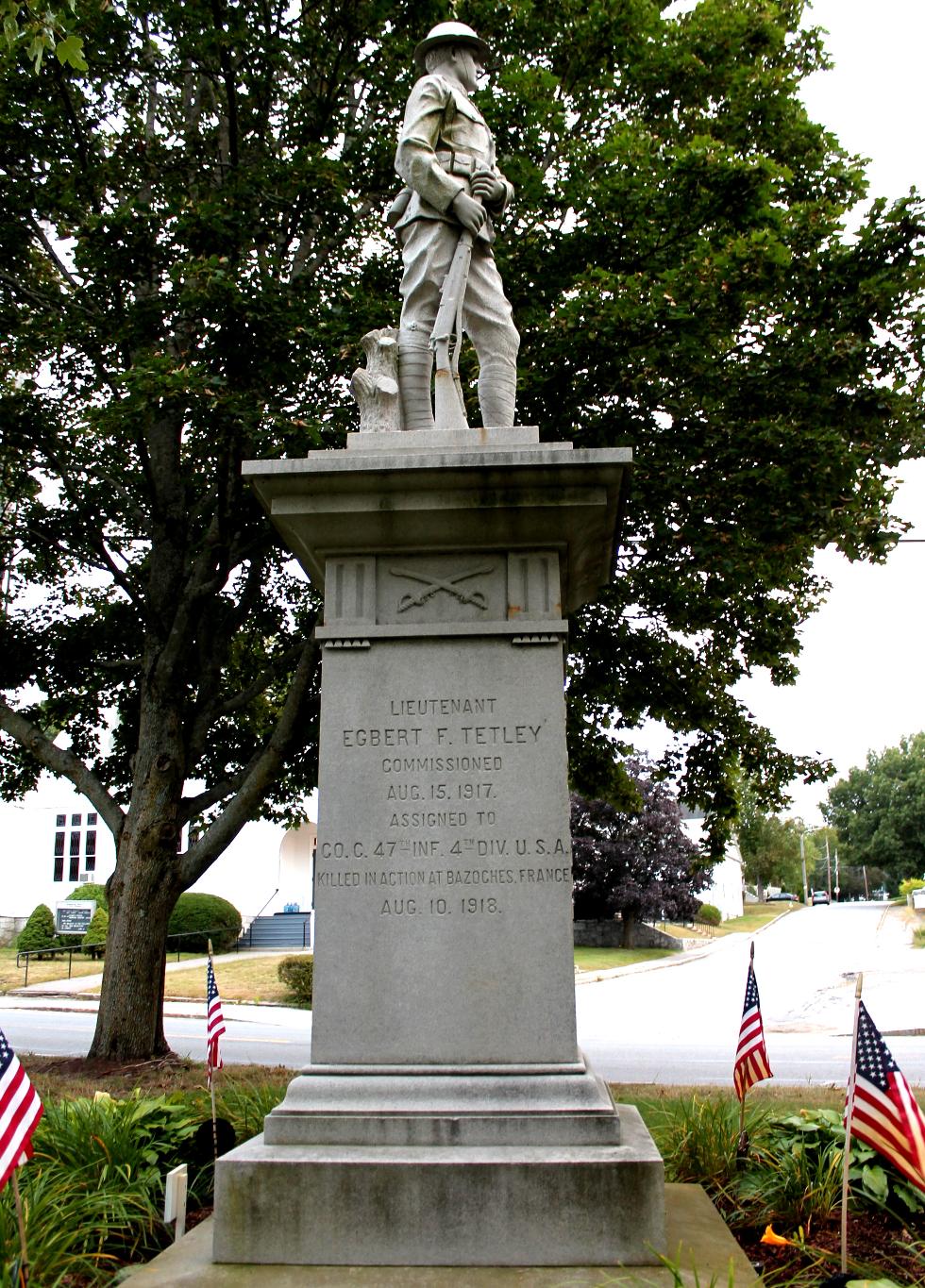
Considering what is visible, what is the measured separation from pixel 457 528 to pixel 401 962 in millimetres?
2066

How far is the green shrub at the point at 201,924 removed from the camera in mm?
37719

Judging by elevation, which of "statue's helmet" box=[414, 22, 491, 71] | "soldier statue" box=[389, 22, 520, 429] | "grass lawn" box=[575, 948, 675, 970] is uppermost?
"statue's helmet" box=[414, 22, 491, 71]

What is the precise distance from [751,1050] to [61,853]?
4498 cm

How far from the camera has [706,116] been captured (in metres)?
13.8

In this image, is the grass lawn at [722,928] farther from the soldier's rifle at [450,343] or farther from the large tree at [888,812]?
the soldier's rifle at [450,343]

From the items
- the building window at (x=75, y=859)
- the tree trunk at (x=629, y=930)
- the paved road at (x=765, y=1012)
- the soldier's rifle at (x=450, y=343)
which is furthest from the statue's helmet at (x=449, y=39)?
the building window at (x=75, y=859)

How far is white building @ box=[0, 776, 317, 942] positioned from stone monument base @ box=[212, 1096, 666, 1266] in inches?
1590

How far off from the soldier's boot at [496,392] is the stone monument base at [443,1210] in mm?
3622

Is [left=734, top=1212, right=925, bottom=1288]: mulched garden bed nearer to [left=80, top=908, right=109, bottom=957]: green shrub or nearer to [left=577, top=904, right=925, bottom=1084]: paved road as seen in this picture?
[left=577, top=904, right=925, bottom=1084]: paved road

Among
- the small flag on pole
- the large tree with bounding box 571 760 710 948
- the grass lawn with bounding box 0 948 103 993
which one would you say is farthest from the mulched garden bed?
the large tree with bounding box 571 760 710 948

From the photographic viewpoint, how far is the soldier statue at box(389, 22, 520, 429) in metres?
6.00

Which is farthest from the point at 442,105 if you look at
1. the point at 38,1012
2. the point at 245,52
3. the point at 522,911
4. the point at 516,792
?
the point at 38,1012

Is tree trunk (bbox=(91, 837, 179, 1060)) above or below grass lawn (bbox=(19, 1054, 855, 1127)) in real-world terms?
above

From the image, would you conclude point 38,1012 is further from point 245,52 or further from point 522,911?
point 522,911
